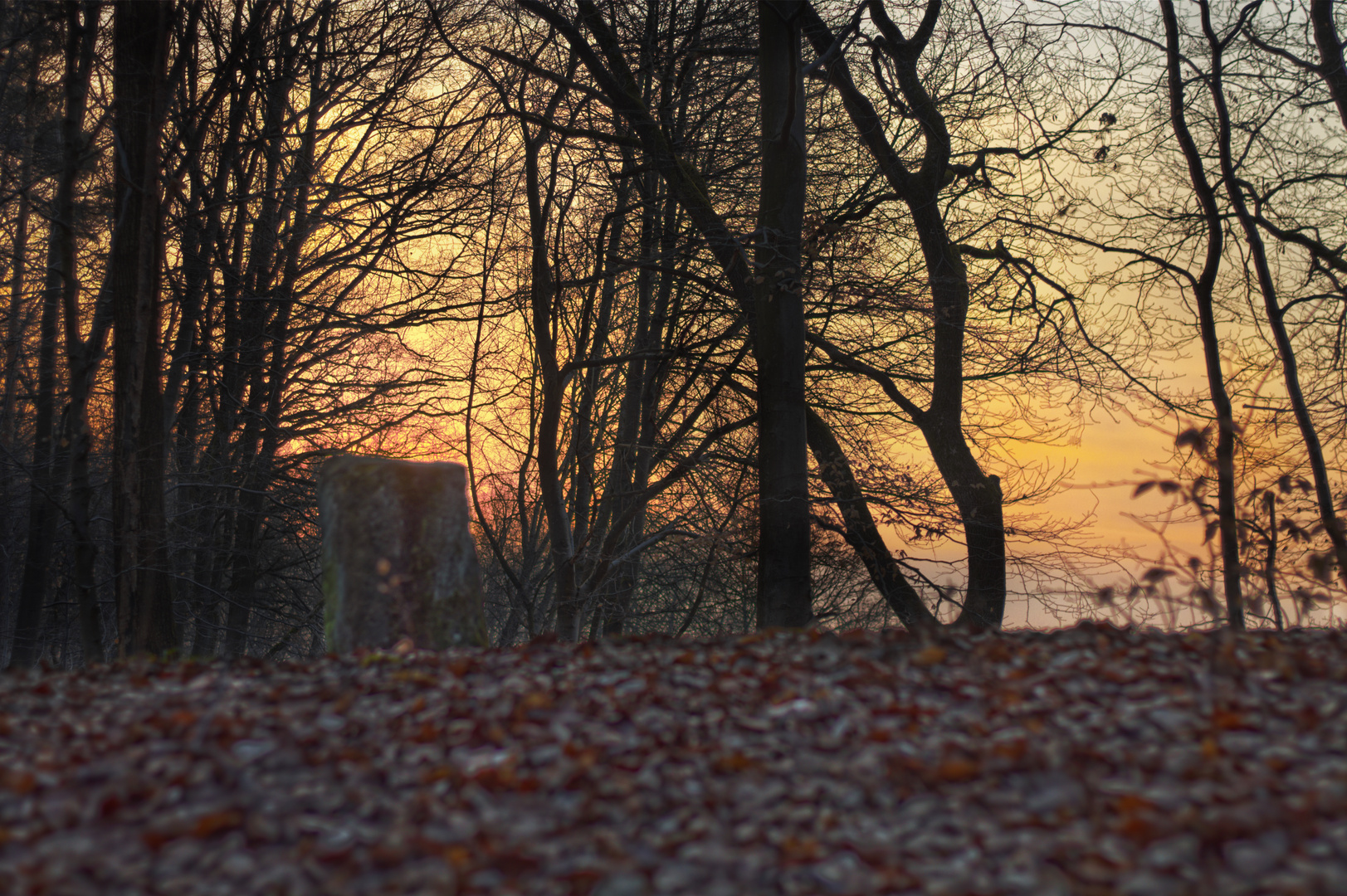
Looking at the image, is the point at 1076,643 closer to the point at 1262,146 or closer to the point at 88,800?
the point at 88,800

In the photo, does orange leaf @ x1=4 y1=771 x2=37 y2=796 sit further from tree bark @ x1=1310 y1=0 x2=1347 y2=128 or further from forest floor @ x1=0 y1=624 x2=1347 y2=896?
tree bark @ x1=1310 y1=0 x2=1347 y2=128

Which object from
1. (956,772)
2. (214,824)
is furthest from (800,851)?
(214,824)

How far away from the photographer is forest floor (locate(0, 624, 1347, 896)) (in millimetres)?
2672

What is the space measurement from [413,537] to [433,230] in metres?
6.48

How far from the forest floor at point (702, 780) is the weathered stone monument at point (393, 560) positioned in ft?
2.98

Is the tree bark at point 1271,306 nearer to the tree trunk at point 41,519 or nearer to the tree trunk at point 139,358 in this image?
the tree trunk at point 139,358

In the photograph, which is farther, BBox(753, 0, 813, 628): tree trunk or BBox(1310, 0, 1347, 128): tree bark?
BBox(1310, 0, 1347, 128): tree bark

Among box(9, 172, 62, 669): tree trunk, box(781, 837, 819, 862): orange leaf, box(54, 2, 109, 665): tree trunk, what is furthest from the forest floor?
box(9, 172, 62, 669): tree trunk

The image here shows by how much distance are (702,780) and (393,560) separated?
2.86 meters

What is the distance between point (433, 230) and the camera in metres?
11.1

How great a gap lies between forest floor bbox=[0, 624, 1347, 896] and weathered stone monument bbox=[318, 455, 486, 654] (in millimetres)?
909

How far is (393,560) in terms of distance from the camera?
5.50 metres

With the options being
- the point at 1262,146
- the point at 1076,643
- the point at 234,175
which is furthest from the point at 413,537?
the point at 1262,146

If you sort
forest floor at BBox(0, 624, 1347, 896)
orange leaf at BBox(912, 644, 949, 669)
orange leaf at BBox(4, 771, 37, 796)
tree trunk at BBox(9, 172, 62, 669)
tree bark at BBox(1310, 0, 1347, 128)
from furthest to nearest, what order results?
tree trunk at BBox(9, 172, 62, 669), tree bark at BBox(1310, 0, 1347, 128), orange leaf at BBox(912, 644, 949, 669), orange leaf at BBox(4, 771, 37, 796), forest floor at BBox(0, 624, 1347, 896)
